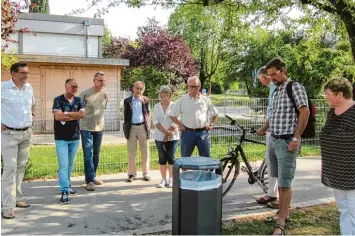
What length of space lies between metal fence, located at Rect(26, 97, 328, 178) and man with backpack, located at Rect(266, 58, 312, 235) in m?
2.64

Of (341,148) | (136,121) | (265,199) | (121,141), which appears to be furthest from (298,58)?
(341,148)

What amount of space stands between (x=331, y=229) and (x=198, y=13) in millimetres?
3621

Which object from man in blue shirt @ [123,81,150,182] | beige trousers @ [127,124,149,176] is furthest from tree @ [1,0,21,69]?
beige trousers @ [127,124,149,176]

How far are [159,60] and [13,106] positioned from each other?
2202cm

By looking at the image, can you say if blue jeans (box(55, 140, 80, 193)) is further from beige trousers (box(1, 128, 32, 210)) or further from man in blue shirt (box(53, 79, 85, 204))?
beige trousers (box(1, 128, 32, 210))

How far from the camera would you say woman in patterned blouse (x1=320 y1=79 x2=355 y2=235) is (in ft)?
13.3

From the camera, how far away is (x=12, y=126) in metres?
5.38

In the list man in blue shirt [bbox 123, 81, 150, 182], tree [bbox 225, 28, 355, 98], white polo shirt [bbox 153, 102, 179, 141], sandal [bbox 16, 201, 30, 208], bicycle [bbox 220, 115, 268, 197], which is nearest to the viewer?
sandal [bbox 16, 201, 30, 208]

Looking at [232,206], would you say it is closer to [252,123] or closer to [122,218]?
[122,218]

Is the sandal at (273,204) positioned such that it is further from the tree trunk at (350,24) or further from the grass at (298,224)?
the tree trunk at (350,24)

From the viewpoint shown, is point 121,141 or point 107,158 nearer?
point 107,158

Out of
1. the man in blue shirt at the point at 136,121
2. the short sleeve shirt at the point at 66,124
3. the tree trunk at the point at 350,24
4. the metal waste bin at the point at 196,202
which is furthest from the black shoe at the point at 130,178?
the tree trunk at the point at 350,24

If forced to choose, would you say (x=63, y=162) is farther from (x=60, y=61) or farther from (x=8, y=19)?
(x=60, y=61)

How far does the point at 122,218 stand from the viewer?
5441 millimetres
